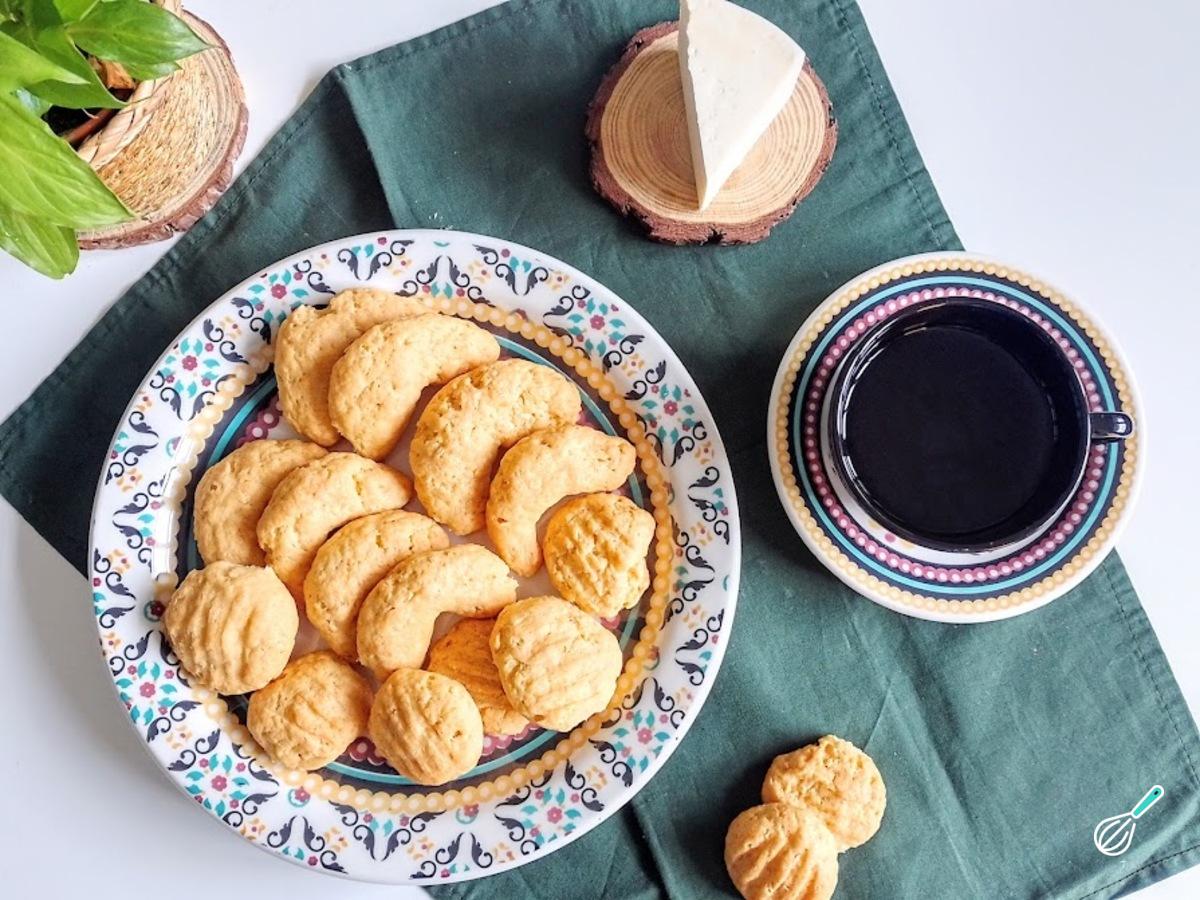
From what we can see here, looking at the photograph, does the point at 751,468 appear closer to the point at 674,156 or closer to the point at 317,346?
the point at 674,156

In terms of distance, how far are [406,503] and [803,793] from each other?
55 cm

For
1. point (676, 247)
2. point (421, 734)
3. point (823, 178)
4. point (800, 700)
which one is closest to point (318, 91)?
point (676, 247)

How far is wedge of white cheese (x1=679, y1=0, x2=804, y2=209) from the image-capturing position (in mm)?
1176

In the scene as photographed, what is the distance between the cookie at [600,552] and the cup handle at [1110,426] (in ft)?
1.48

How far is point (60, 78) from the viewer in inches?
30.7

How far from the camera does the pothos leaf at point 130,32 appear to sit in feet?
2.88

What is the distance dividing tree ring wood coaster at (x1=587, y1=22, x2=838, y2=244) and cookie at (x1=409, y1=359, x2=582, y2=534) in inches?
9.6

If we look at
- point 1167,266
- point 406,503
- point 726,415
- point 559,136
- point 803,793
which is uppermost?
point 559,136

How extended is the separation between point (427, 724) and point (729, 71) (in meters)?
0.76

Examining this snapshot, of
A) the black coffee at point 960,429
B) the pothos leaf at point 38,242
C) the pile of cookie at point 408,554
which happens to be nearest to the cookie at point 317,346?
the pile of cookie at point 408,554

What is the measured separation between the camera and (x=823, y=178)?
1.30m

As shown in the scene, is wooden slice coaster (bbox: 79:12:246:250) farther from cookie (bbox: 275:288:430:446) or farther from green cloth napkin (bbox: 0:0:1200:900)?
cookie (bbox: 275:288:430:446)

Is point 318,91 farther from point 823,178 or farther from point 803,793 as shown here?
point 803,793

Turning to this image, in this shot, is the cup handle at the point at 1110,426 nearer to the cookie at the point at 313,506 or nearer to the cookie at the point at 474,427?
the cookie at the point at 474,427
